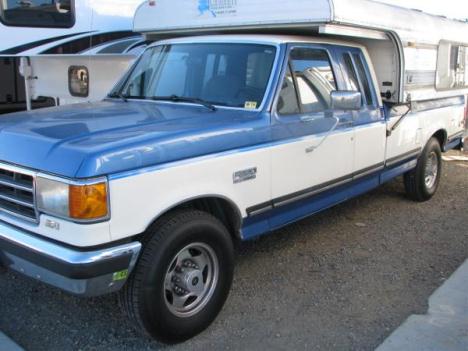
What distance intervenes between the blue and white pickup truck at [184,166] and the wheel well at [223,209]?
0.6 inches

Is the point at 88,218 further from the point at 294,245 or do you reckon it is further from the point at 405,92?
the point at 405,92

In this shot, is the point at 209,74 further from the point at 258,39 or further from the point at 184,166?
the point at 184,166

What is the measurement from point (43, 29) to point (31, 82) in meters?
0.72

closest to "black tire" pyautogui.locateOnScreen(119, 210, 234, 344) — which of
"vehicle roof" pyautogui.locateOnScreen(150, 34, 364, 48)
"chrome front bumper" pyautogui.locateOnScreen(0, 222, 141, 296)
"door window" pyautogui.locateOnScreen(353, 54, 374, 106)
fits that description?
"chrome front bumper" pyautogui.locateOnScreen(0, 222, 141, 296)

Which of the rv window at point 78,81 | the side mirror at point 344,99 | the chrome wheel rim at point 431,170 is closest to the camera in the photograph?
the side mirror at point 344,99

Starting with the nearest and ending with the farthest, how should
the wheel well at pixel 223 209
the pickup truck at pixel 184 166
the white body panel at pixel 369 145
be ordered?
the pickup truck at pixel 184 166, the wheel well at pixel 223 209, the white body panel at pixel 369 145

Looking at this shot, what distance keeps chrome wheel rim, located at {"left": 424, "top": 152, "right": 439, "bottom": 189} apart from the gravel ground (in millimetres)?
870

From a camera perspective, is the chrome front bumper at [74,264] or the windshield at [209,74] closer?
the chrome front bumper at [74,264]

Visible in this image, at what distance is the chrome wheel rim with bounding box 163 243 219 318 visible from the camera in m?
3.57

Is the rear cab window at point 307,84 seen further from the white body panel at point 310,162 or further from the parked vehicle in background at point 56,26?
the parked vehicle in background at point 56,26

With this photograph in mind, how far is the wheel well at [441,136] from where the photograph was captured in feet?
23.1

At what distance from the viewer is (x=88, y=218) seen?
118 inches

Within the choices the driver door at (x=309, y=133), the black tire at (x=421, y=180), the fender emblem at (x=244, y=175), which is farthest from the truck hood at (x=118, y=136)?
the black tire at (x=421, y=180)

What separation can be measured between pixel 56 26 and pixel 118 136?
4967 millimetres
